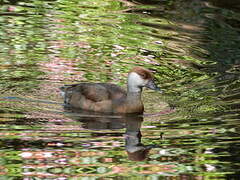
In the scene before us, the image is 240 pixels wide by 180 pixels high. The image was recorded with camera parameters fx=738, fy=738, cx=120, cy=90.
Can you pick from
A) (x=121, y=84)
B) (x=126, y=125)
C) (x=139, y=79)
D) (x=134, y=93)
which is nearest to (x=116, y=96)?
(x=134, y=93)

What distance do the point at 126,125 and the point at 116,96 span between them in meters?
0.98

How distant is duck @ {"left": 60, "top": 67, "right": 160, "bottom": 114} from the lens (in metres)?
12.8

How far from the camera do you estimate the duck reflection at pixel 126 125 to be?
33.9 feet

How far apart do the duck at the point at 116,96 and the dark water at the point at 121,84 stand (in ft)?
0.77

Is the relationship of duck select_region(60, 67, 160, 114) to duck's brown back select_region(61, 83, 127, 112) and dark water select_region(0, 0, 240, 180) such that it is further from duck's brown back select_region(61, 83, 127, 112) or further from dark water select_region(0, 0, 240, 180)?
dark water select_region(0, 0, 240, 180)

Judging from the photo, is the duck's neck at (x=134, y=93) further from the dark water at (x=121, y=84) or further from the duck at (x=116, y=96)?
the dark water at (x=121, y=84)

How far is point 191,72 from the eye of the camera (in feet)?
48.9

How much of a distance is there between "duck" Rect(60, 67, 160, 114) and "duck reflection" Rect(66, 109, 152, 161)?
16 cm

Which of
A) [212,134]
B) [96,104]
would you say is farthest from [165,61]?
[212,134]

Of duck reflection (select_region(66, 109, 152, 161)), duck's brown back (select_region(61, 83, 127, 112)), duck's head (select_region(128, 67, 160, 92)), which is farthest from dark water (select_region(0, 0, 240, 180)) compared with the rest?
duck's head (select_region(128, 67, 160, 92))

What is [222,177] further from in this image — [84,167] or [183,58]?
[183,58]

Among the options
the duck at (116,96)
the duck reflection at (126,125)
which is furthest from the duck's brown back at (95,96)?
the duck reflection at (126,125)

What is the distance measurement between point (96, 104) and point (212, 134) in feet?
8.49

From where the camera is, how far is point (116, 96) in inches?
507
